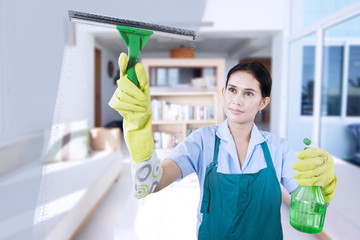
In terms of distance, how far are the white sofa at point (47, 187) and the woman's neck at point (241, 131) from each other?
0.45 metres

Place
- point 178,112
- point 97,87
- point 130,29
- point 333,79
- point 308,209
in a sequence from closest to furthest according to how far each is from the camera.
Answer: point 130,29 → point 308,209 → point 178,112 → point 333,79 → point 97,87

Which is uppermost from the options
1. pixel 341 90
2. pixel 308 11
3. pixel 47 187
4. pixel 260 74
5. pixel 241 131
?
pixel 308 11

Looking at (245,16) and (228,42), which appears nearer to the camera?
(245,16)

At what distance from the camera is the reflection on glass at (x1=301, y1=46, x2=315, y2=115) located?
3.64 metres

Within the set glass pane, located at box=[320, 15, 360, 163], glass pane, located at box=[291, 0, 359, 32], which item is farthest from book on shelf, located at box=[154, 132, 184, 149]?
glass pane, located at box=[320, 15, 360, 163]

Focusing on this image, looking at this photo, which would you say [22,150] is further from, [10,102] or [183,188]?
[183,188]

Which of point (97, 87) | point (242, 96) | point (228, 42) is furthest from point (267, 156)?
point (228, 42)

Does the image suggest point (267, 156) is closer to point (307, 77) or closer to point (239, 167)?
point (239, 167)

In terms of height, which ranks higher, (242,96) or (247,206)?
(242,96)

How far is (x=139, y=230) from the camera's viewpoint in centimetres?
92

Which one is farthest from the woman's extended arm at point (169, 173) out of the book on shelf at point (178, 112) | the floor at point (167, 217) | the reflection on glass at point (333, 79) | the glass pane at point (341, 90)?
the reflection on glass at point (333, 79)

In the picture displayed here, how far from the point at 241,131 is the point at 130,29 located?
0.37 meters

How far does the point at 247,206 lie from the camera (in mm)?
640

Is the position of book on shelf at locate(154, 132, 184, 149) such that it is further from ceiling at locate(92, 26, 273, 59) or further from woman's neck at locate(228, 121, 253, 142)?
woman's neck at locate(228, 121, 253, 142)
